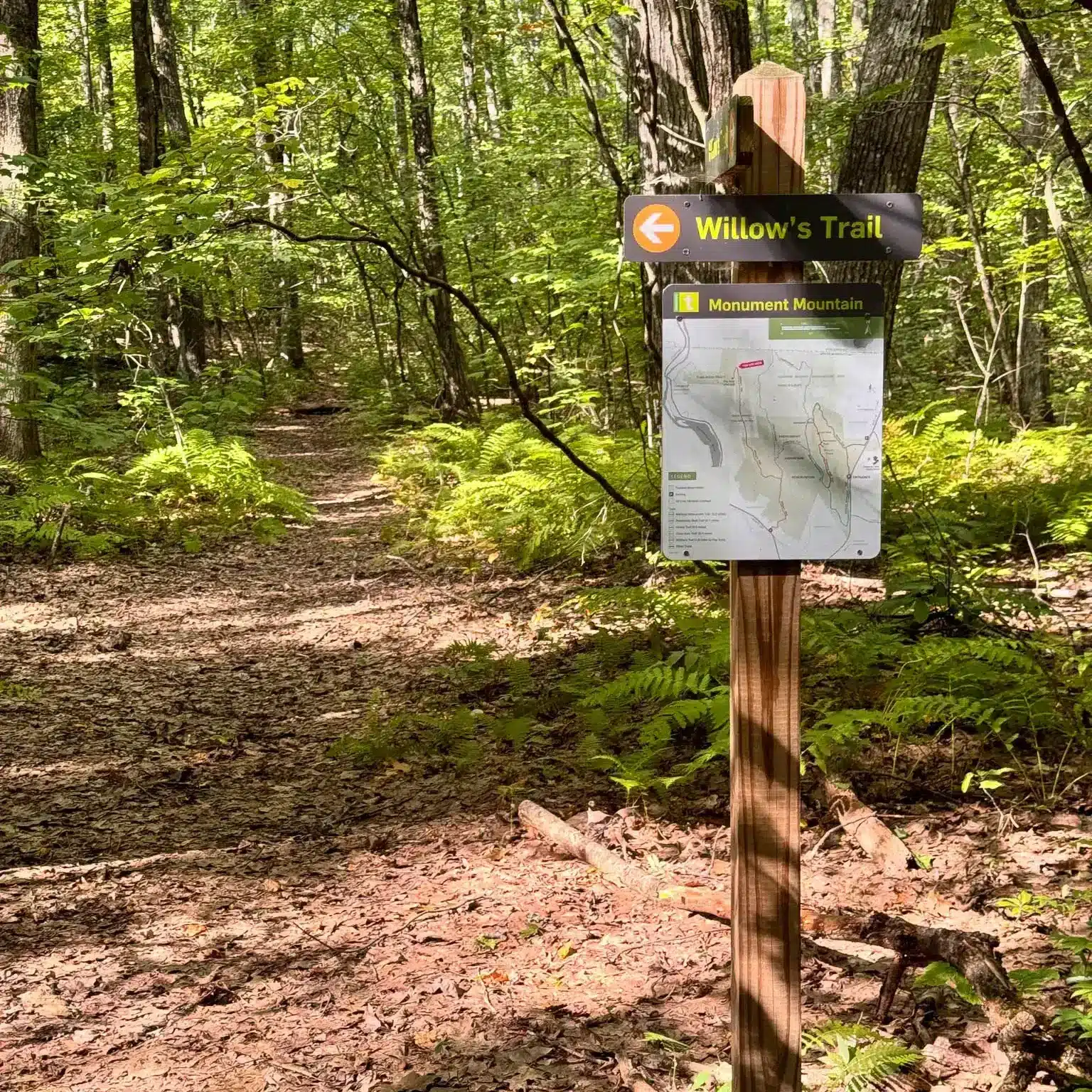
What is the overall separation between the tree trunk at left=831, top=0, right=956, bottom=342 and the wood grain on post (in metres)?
4.36

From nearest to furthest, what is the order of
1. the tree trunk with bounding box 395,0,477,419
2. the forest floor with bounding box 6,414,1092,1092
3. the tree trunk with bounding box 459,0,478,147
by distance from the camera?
the forest floor with bounding box 6,414,1092,1092, the tree trunk with bounding box 395,0,477,419, the tree trunk with bounding box 459,0,478,147

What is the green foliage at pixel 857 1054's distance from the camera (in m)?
2.33

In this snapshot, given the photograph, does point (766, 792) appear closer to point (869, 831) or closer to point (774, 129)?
point (774, 129)

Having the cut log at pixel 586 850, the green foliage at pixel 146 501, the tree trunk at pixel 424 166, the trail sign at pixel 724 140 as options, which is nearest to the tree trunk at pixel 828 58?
the tree trunk at pixel 424 166

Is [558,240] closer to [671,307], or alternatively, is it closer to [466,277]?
[466,277]

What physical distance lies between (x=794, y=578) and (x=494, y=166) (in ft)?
43.9

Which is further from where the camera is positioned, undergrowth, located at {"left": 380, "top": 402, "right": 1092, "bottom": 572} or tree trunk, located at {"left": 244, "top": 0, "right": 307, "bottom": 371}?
tree trunk, located at {"left": 244, "top": 0, "right": 307, "bottom": 371}

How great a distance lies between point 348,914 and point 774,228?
289cm

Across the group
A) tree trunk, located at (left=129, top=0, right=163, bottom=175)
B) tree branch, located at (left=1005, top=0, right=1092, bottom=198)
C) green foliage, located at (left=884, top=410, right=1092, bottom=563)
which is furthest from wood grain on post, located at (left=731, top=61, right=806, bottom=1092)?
tree trunk, located at (left=129, top=0, right=163, bottom=175)

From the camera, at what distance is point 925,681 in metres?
4.25

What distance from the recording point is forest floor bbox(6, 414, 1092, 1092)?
9.19ft

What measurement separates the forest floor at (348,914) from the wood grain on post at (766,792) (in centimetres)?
43

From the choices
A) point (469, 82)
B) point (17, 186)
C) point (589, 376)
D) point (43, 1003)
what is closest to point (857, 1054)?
point (43, 1003)

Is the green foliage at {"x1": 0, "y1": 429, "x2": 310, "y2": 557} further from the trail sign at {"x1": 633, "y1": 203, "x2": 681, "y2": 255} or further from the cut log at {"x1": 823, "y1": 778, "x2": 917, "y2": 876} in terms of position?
the trail sign at {"x1": 633, "y1": 203, "x2": 681, "y2": 255}
